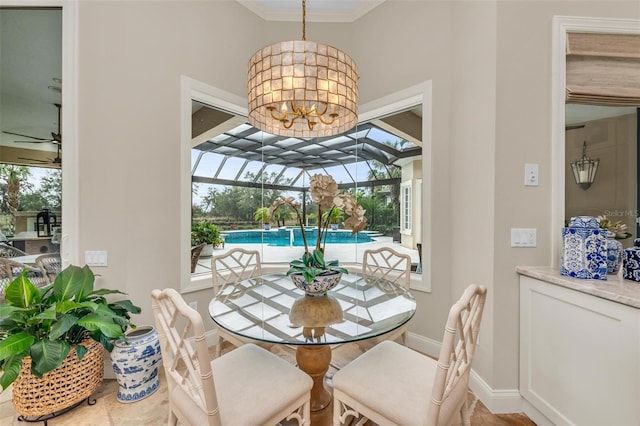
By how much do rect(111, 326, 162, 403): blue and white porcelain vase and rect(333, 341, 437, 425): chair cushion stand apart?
1407 mm

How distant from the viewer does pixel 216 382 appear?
3.97 ft

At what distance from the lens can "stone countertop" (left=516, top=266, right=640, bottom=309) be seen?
3.84 ft

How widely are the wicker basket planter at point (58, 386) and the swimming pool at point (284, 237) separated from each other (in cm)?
145

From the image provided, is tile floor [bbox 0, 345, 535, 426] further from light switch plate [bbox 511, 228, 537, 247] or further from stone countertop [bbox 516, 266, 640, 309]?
light switch plate [bbox 511, 228, 537, 247]

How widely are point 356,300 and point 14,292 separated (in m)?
2.10

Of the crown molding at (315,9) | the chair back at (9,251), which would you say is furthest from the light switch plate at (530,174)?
the chair back at (9,251)

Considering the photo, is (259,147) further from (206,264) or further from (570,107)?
(570,107)

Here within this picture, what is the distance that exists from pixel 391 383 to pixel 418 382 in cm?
13

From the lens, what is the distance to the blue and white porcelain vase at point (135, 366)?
5.85 feet

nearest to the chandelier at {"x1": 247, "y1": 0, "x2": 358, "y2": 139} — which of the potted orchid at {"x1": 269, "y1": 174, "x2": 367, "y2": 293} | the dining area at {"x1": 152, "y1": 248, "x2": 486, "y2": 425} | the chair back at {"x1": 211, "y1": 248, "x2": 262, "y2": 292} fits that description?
the potted orchid at {"x1": 269, "y1": 174, "x2": 367, "y2": 293}

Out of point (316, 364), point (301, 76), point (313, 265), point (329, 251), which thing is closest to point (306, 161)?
point (329, 251)

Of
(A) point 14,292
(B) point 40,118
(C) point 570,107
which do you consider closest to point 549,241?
(C) point 570,107

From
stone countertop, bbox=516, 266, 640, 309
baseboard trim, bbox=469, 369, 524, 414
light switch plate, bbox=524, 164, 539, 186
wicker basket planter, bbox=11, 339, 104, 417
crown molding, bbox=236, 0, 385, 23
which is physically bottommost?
baseboard trim, bbox=469, 369, 524, 414

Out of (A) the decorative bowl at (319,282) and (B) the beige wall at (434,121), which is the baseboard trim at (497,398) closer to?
(B) the beige wall at (434,121)
